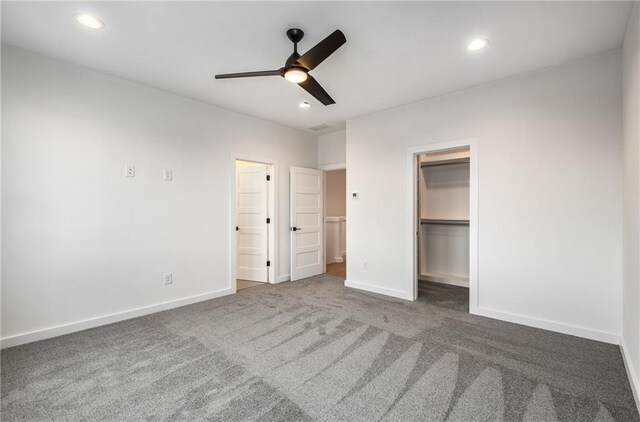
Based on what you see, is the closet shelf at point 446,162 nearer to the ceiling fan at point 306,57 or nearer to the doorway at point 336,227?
the doorway at point 336,227

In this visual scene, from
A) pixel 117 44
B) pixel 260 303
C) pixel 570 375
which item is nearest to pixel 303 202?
pixel 260 303

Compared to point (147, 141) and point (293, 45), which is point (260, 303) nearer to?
point (147, 141)

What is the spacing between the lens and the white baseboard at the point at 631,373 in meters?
1.84

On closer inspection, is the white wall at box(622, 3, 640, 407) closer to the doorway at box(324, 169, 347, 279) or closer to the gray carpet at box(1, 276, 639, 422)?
the gray carpet at box(1, 276, 639, 422)

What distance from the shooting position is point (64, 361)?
2385 mm

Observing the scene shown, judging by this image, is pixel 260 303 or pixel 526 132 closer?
pixel 526 132

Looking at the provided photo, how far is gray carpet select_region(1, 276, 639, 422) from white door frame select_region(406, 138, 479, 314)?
449 millimetres

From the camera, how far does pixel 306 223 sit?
5.37 metres

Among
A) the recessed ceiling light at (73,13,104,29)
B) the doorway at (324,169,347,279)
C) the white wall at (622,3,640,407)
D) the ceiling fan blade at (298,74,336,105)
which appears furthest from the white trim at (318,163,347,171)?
the recessed ceiling light at (73,13,104,29)

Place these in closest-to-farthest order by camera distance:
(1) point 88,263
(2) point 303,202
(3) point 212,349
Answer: (3) point 212,349 → (1) point 88,263 → (2) point 303,202

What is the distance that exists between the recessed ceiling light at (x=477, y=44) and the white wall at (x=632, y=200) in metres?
0.93

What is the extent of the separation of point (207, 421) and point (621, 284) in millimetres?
3628

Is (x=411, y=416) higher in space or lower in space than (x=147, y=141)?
lower

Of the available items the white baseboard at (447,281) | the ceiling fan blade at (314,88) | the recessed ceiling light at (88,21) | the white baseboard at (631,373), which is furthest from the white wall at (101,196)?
the white baseboard at (631,373)
